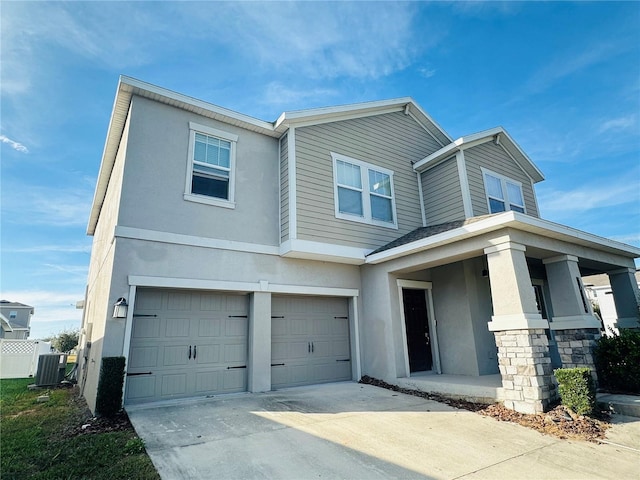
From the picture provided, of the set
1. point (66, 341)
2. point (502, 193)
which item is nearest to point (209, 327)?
point (502, 193)

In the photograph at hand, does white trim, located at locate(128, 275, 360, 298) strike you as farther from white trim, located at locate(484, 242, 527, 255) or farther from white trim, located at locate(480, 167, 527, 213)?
white trim, located at locate(480, 167, 527, 213)

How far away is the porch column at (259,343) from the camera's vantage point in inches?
300

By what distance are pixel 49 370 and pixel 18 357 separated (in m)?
4.70

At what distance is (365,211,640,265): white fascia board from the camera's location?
20.3 feet

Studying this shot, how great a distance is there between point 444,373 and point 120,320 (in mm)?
7874

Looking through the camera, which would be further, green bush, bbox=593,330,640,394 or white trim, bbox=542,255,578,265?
Result: white trim, bbox=542,255,578,265

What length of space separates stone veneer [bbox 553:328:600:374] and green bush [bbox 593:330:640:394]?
17 cm

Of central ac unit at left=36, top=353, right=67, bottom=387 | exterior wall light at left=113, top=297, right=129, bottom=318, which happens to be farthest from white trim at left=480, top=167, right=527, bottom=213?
central ac unit at left=36, top=353, right=67, bottom=387

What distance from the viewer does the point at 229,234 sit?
7.95 m

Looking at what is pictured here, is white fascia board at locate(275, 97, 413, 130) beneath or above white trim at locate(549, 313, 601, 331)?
above

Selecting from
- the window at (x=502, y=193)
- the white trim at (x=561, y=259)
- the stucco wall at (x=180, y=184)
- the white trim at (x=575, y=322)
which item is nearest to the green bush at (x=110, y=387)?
the stucco wall at (x=180, y=184)

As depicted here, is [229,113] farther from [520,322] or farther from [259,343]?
[520,322]

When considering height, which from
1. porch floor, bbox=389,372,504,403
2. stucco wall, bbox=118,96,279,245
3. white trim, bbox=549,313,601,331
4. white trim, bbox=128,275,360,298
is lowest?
porch floor, bbox=389,372,504,403

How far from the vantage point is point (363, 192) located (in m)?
9.71
